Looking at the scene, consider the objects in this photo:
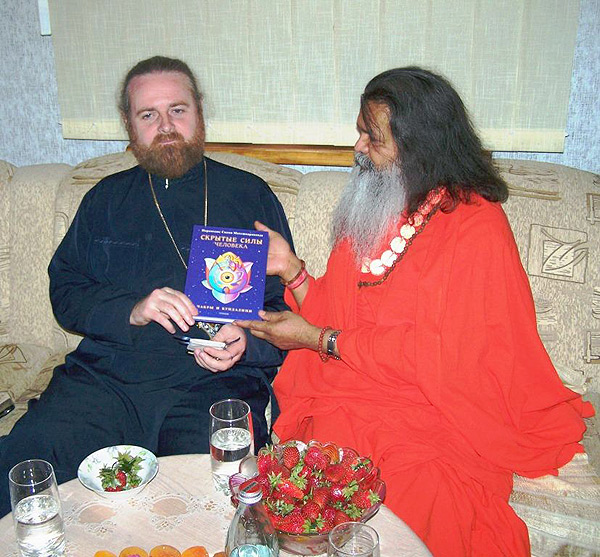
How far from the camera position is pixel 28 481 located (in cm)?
136

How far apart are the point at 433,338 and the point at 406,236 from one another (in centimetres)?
35

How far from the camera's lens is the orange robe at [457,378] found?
6.17ft

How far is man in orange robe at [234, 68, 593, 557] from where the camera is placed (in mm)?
1856

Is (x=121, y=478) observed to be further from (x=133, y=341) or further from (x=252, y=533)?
(x=133, y=341)

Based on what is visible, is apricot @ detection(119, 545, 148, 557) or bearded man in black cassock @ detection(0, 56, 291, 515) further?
bearded man in black cassock @ detection(0, 56, 291, 515)

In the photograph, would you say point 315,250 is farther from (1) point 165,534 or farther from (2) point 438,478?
(1) point 165,534

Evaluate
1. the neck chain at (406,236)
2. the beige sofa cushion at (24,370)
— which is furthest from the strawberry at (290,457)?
the beige sofa cushion at (24,370)

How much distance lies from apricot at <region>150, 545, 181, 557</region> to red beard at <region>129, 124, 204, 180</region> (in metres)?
1.49

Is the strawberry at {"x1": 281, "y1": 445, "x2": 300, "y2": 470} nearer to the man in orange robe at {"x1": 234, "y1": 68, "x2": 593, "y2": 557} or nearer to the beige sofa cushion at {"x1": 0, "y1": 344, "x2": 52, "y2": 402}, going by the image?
the man in orange robe at {"x1": 234, "y1": 68, "x2": 593, "y2": 557}

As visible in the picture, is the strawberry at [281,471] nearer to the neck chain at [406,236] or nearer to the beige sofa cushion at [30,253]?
the neck chain at [406,236]

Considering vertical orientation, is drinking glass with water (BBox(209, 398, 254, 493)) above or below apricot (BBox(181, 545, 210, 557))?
above

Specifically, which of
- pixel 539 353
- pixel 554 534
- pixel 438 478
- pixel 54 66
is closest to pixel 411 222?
pixel 539 353

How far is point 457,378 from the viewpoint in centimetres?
191

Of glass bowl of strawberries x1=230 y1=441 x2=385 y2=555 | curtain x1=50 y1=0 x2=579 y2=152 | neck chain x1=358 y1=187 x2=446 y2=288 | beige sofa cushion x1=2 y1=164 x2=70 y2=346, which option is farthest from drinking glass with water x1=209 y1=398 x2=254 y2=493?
curtain x1=50 y1=0 x2=579 y2=152
